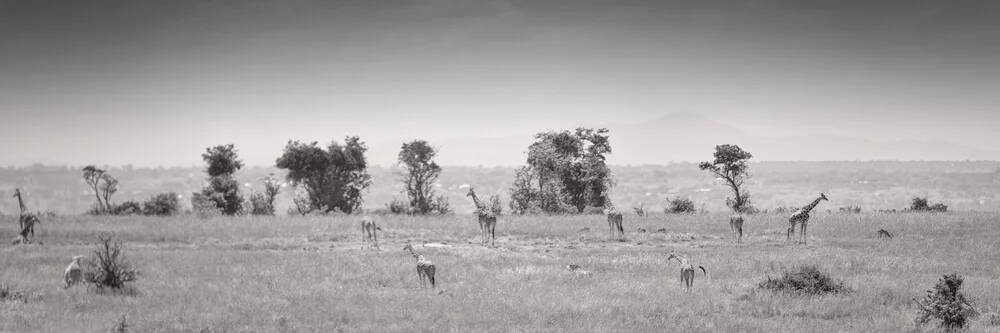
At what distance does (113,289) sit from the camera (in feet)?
60.5

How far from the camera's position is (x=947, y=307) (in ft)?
48.5

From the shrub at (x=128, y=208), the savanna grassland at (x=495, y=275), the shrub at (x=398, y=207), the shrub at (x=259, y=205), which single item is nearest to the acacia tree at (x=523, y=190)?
the shrub at (x=398, y=207)

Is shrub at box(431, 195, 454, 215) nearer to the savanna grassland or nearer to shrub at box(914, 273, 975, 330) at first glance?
the savanna grassland

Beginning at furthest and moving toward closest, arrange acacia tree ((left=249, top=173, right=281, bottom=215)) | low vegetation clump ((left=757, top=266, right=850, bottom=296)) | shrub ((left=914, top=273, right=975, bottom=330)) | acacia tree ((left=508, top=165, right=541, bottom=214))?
acacia tree ((left=508, top=165, right=541, bottom=214)) < acacia tree ((left=249, top=173, right=281, bottom=215)) < low vegetation clump ((left=757, top=266, right=850, bottom=296)) < shrub ((left=914, top=273, right=975, bottom=330))

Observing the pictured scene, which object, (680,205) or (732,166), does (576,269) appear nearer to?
(680,205)

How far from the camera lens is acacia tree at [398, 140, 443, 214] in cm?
5580

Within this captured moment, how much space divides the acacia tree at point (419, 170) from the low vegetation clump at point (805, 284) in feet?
126

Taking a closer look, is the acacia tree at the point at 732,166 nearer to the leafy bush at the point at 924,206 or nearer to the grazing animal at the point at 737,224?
the leafy bush at the point at 924,206

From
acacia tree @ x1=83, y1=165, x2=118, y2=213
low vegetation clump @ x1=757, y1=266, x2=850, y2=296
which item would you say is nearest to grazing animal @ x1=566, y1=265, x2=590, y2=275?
low vegetation clump @ x1=757, y1=266, x2=850, y2=296

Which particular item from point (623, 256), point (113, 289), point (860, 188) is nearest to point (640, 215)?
point (623, 256)

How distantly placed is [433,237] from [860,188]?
167 metres

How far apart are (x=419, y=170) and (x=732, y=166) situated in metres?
24.0

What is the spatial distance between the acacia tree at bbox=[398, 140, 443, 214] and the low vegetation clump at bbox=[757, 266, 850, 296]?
38.4 m

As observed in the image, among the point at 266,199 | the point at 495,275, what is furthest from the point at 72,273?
the point at 266,199
